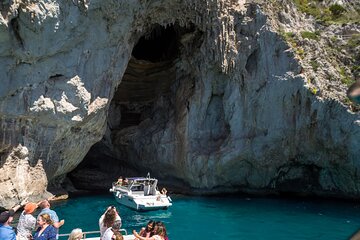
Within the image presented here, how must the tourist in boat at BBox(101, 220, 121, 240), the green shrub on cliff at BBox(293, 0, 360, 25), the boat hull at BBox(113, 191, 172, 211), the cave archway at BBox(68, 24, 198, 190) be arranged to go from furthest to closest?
the cave archway at BBox(68, 24, 198, 190) → the green shrub on cliff at BBox(293, 0, 360, 25) → the boat hull at BBox(113, 191, 172, 211) → the tourist in boat at BBox(101, 220, 121, 240)

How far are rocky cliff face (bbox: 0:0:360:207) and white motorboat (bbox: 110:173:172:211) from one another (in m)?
4.03

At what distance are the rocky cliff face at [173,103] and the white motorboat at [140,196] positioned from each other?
13.2 feet

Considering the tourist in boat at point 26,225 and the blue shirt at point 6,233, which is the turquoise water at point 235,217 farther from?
the blue shirt at point 6,233

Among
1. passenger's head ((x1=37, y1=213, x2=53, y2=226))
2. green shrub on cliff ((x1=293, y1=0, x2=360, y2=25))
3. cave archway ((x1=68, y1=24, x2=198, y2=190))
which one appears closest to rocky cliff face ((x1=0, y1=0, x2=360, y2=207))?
cave archway ((x1=68, y1=24, x2=198, y2=190))

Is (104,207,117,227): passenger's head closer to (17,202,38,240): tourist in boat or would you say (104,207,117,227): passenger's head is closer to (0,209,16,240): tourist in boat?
(17,202,38,240): tourist in boat

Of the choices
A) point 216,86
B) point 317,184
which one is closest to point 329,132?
point 317,184

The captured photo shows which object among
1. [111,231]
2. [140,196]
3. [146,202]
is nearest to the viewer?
[111,231]

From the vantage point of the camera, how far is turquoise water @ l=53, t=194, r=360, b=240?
18844mm

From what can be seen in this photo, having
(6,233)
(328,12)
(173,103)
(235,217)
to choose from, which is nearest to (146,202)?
(235,217)

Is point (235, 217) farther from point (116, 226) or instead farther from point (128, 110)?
point (128, 110)

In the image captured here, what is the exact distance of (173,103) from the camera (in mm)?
31875

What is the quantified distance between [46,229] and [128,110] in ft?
84.9

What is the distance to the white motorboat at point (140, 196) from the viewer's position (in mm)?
23375

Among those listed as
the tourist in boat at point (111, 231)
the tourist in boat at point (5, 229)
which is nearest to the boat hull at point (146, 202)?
the tourist in boat at point (111, 231)
